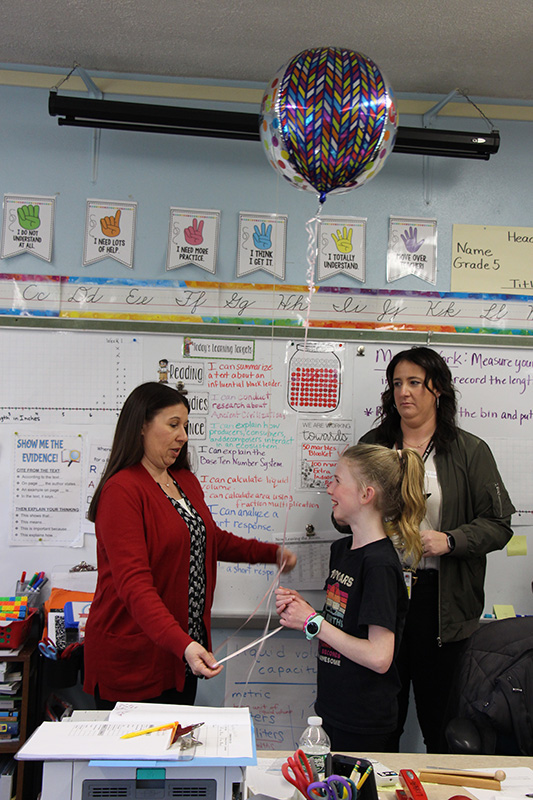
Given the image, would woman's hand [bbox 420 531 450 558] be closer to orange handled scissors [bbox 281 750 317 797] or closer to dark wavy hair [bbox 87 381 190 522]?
dark wavy hair [bbox 87 381 190 522]

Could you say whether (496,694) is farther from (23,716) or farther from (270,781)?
(23,716)

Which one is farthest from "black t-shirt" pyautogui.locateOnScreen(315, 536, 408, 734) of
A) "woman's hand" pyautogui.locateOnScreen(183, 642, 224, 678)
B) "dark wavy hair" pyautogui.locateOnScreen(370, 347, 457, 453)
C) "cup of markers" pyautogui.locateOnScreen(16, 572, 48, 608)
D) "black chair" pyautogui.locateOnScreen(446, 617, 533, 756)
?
"cup of markers" pyautogui.locateOnScreen(16, 572, 48, 608)

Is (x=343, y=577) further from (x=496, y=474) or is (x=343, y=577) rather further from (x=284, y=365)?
(x=284, y=365)

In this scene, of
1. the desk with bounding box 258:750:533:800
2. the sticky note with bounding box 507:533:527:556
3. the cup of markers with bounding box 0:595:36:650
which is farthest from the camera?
the sticky note with bounding box 507:533:527:556

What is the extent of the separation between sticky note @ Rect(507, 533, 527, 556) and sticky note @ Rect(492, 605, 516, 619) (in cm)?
22

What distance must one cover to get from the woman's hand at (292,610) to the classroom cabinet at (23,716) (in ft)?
3.84

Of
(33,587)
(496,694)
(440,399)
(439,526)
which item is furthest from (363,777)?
(33,587)

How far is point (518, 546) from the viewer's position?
2865 mm

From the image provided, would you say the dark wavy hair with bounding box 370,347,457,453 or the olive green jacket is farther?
the dark wavy hair with bounding box 370,347,457,453

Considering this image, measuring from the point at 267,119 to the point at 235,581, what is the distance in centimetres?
183

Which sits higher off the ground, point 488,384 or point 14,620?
point 488,384

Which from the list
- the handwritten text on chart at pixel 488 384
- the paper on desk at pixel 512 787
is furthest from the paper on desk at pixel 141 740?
the handwritten text on chart at pixel 488 384

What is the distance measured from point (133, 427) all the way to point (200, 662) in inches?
28.4

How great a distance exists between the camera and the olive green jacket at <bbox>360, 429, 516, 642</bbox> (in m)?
2.32
